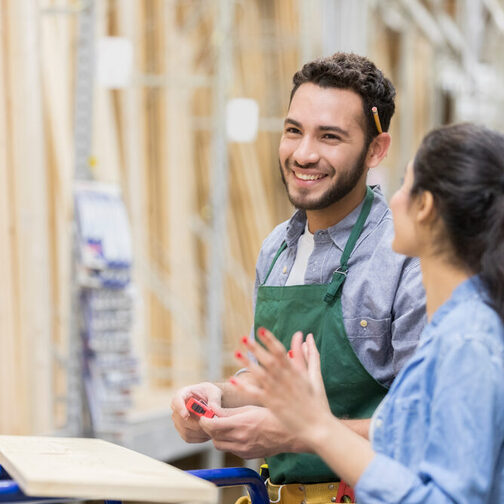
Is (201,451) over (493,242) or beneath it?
beneath

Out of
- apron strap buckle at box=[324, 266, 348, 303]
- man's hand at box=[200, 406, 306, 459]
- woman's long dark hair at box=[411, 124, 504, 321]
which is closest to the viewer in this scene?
woman's long dark hair at box=[411, 124, 504, 321]

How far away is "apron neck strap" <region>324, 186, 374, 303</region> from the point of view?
7.30ft

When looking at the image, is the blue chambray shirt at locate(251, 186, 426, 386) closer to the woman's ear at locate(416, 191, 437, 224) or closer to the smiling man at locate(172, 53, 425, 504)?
the smiling man at locate(172, 53, 425, 504)

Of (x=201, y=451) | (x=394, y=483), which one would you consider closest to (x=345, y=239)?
(x=394, y=483)

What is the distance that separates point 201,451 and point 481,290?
5.01 metres

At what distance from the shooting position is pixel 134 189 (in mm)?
6465

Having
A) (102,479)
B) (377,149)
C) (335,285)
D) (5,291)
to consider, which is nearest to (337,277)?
(335,285)

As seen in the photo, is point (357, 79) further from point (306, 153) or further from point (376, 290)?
point (376, 290)

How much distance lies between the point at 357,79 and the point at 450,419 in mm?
1057

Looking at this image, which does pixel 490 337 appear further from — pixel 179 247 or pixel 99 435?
pixel 179 247

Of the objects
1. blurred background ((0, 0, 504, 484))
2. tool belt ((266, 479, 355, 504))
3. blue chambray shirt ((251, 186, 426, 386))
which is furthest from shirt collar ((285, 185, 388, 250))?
blurred background ((0, 0, 504, 484))

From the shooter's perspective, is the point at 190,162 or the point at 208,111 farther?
the point at 208,111

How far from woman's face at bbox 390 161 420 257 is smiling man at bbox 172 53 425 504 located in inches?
16.3

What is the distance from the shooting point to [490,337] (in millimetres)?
1555
